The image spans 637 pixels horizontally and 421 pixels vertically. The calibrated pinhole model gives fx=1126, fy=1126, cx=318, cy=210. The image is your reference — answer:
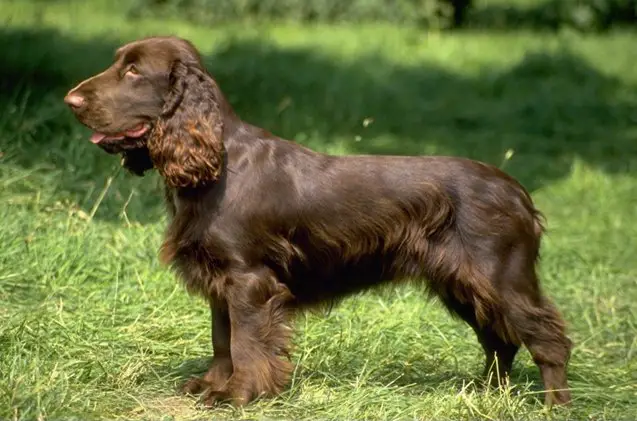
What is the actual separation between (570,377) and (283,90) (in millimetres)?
7785

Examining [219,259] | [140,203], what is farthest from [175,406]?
[140,203]

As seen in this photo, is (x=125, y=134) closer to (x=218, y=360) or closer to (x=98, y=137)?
(x=98, y=137)

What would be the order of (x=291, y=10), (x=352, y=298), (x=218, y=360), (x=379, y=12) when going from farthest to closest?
(x=291, y=10) → (x=379, y=12) → (x=352, y=298) → (x=218, y=360)

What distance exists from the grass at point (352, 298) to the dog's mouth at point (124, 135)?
0.98 metres

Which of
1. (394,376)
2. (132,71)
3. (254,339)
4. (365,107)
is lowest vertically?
(365,107)

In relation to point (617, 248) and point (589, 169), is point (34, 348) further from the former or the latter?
point (589, 169)

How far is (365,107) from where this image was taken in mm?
12633

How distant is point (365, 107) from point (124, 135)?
8067 millimetres

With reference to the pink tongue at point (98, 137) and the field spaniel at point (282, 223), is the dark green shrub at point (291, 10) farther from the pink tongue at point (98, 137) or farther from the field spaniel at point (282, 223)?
the pink tongue at point (98, 137)

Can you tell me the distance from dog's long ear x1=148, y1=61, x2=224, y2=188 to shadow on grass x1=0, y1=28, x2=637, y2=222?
2.57 meters

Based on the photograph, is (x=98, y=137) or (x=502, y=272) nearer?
(x=98, y=137)

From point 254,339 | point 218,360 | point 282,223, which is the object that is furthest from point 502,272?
point 218,360

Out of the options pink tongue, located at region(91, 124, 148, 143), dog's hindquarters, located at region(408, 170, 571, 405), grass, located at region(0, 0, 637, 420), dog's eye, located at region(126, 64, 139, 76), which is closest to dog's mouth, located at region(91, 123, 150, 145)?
pink tongue, located at region(91, 124, 148, 143)

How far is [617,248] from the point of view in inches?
316
